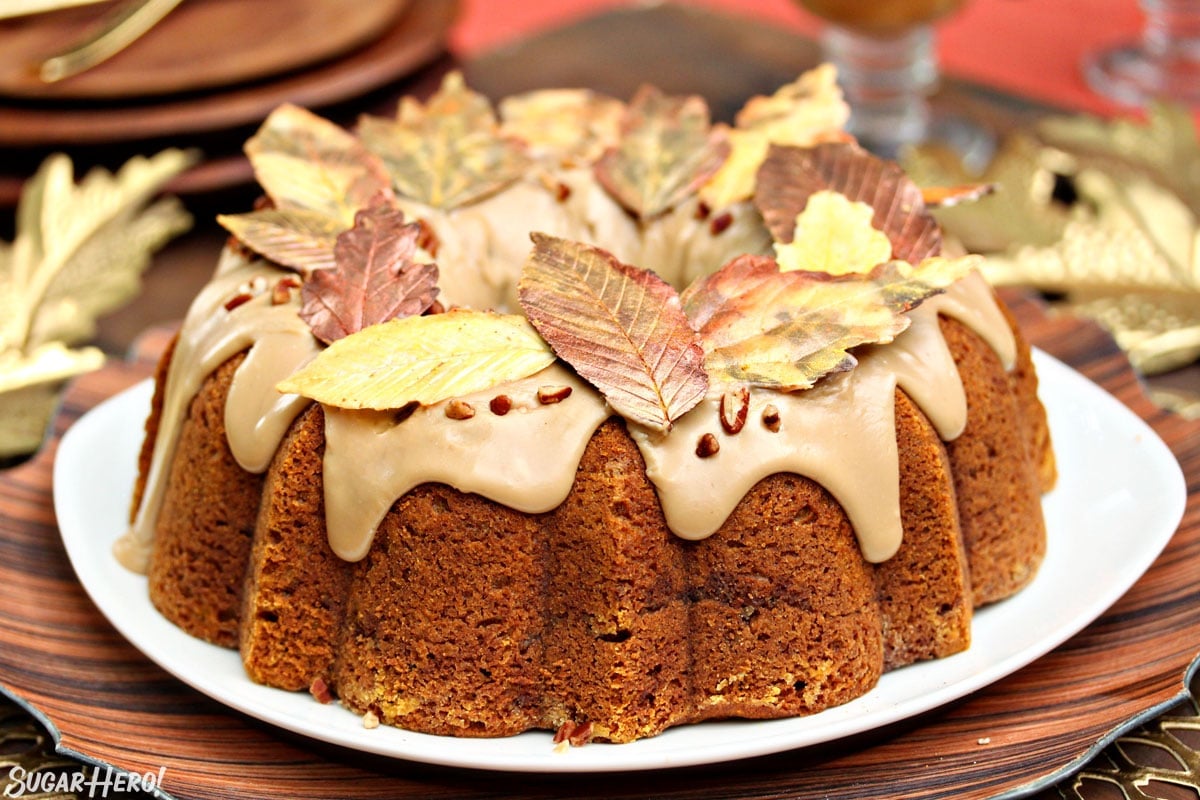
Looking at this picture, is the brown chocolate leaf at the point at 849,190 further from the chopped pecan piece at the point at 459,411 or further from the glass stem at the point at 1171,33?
the glass stem at the point at 1171,33

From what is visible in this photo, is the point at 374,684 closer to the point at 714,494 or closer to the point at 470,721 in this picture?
the point at 470,721

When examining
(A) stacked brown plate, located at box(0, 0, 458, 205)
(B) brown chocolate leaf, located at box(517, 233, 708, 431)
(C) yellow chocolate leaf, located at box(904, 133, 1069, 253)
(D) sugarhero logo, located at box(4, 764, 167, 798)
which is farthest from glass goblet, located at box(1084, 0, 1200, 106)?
(D) sugarhero logo, located at box(4, 764, 167, 798)

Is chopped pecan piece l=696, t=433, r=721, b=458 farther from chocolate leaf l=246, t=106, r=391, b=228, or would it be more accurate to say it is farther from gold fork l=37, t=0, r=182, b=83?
gold fork l=37, t=0, r=182, b=83

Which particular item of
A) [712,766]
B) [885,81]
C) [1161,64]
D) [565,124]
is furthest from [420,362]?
[1161,64]

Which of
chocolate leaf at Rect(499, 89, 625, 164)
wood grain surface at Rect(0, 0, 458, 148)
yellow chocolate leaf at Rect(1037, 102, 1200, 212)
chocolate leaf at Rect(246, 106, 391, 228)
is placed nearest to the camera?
chocolate leaf at Rect(246, 106, 391, 228)

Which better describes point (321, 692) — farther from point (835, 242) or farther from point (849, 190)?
point (849, 190)

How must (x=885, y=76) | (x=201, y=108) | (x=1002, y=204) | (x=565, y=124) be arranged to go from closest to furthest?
1. (x=565, y=124)
2. (x=1002, y=204)
3. (x=201, y=108)
4. (x=885, y=76)
